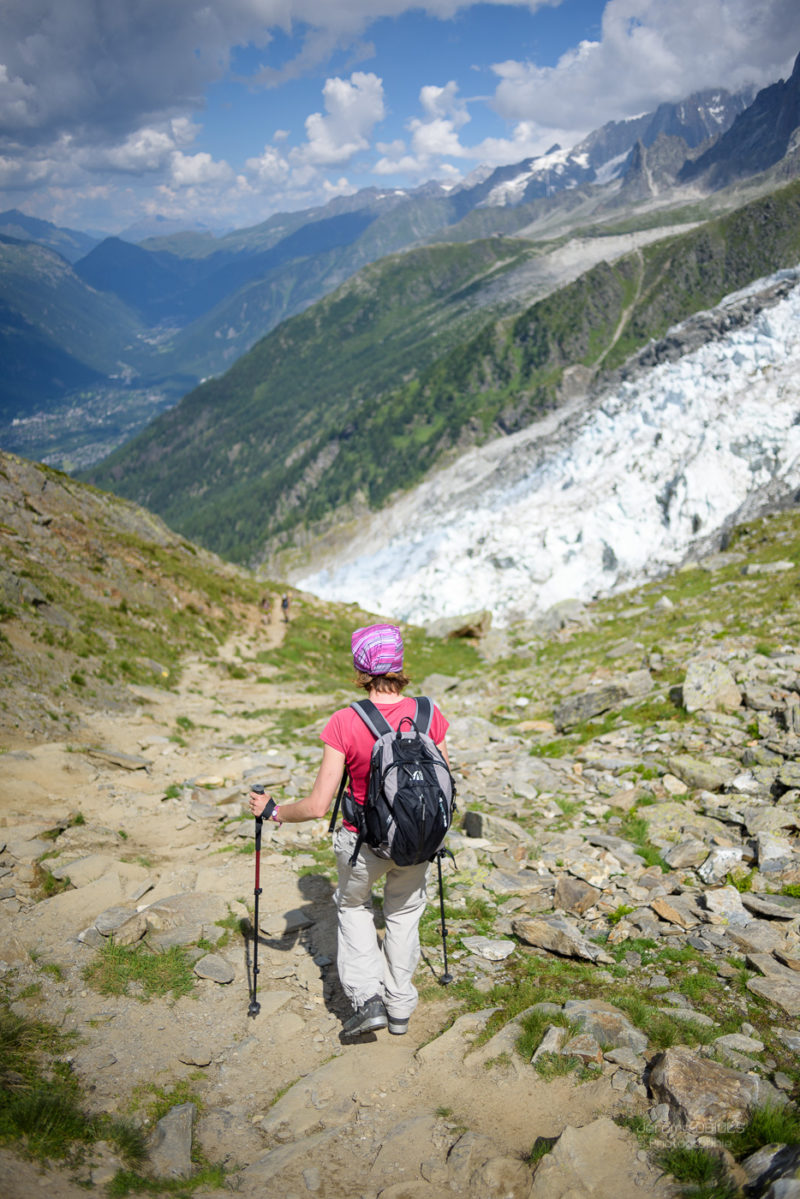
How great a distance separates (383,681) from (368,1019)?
2.80m

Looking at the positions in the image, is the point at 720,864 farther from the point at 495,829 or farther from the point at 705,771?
the point at 495,829

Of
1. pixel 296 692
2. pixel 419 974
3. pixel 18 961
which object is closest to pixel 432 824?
pixel 419 974

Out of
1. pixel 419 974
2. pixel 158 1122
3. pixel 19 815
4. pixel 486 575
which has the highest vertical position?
pixel 19 815

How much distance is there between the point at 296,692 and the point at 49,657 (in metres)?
8.29

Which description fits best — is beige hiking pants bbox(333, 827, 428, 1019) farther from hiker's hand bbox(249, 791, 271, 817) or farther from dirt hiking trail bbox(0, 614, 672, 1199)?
hiker's hand bbox(249, 791, 271, 817)

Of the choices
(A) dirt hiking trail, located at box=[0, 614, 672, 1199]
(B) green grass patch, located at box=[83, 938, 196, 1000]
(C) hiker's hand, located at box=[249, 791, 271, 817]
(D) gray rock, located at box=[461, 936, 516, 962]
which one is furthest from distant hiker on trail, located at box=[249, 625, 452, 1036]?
(B) green grass patch, located at box=[83, 938, 196, 1000]

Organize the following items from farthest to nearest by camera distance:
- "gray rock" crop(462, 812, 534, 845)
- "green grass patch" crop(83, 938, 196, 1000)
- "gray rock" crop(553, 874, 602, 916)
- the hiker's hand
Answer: "gray rock" crop(462, 812, 534, 845) → "gray rock" crop(553, 874, 602, 916) → "green grass patch" crop(83, 938, 196, 1000) → the hiker's hand

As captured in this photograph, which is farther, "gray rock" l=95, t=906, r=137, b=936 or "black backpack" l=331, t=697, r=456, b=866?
"gray rock" l=95, t=906, r=137, b=936

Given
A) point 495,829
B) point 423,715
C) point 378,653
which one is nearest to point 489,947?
point 495,829

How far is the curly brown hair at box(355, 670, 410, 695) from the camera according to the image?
5.20 metres

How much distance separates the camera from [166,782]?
1183cm

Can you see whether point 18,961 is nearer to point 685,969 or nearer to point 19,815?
point 19,815

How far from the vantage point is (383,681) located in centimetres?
521

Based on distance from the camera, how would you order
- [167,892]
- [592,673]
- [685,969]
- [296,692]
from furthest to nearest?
[296,692], [592,673], [167,892], [685,969]
